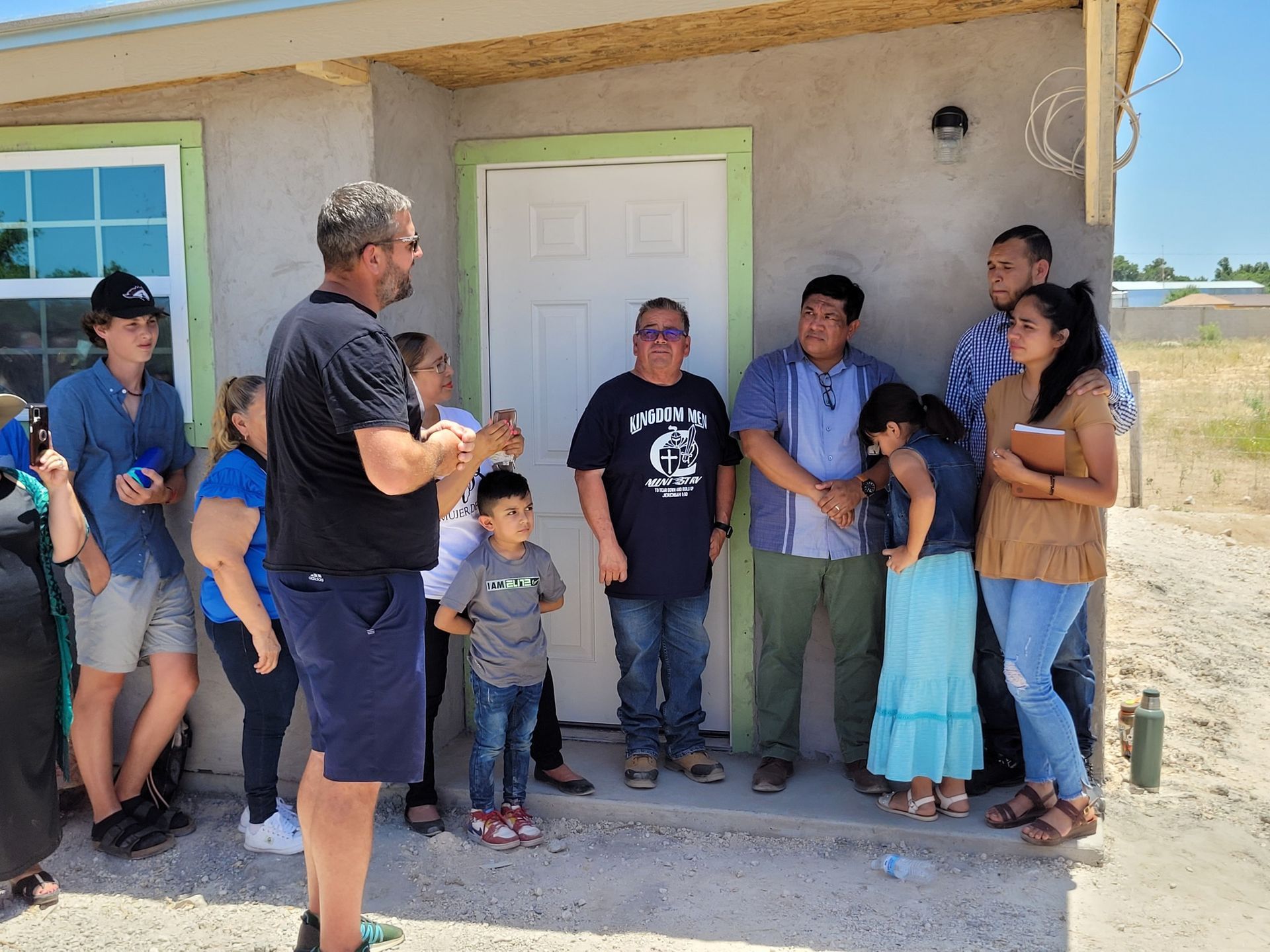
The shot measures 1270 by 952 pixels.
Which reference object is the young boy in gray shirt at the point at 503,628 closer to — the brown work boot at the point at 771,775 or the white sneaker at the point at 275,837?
the white sneaker at the point at 275,837

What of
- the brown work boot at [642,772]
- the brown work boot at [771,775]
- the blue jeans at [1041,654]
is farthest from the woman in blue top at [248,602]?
the blue jeans at [1041,654]

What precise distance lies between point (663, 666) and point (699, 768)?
1.42ft

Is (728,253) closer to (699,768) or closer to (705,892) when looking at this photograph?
(699,768)

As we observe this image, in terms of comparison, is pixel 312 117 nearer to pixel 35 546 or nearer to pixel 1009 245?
pixel 35 546

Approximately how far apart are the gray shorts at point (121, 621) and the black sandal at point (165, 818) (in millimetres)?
523

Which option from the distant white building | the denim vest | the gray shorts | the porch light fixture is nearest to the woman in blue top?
the gray shorts

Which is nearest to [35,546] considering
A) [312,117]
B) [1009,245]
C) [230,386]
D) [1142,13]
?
[230,386]

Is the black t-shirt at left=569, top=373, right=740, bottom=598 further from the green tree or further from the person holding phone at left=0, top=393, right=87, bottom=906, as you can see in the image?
the green tree

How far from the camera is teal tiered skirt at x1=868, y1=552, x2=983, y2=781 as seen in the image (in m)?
3.96

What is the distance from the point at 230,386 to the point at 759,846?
252cm

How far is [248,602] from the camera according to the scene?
374 cm

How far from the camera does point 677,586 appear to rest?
438 centimetres

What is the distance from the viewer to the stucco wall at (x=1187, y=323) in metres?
35.9

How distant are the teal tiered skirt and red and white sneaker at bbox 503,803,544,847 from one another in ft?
4.28
